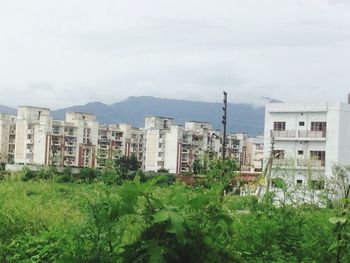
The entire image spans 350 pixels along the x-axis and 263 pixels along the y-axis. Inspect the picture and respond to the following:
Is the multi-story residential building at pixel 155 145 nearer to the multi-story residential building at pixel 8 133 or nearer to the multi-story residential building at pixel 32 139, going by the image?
the multi-story residential building at pixel 32 139

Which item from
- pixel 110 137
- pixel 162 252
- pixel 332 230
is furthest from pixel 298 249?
pixel 110 137

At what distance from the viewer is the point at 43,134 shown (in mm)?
67438

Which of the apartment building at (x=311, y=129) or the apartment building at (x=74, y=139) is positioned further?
the apartment building at (x=74, y=139)

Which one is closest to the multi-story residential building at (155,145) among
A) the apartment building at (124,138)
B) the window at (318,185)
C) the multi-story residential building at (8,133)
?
the apartment building at (124,138)

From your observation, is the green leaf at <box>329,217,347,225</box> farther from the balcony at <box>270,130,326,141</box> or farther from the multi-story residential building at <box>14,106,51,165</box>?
the multi-story residential building at <box>14,106,51,165</box>

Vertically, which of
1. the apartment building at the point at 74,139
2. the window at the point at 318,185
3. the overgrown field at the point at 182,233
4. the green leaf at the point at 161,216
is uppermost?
the apartment building at the point at 74,139

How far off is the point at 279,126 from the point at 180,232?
105 feet

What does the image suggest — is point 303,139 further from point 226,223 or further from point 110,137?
point 110,137

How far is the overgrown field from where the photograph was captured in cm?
265

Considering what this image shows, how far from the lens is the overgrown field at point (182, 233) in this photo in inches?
104

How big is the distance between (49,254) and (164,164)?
6889 cm

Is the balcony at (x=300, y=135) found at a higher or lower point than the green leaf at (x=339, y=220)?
higher

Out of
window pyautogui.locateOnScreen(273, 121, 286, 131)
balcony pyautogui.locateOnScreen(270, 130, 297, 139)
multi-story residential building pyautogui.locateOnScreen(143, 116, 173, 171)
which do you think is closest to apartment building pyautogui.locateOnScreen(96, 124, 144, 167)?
multi-story residential building pyautogui.locateOnScreen(143, 116, 173, 171)

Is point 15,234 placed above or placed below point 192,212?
below
